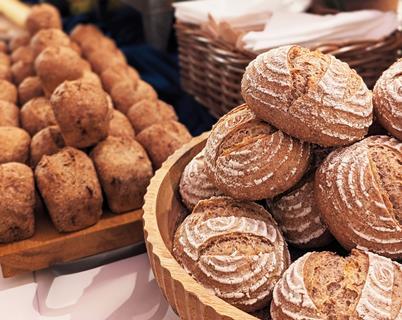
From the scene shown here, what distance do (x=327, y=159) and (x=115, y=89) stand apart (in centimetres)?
99

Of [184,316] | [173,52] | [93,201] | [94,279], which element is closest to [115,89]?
[93,201]

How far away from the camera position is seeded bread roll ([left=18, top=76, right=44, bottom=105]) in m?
1.72

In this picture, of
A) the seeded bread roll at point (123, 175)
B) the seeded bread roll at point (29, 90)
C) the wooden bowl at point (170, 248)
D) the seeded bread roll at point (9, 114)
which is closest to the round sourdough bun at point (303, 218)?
the wooden bowl at point (170, 248)

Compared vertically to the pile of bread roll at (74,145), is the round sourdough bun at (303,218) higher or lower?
higher

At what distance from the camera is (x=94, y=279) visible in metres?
1.21

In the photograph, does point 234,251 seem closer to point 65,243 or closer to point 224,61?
point 65,243

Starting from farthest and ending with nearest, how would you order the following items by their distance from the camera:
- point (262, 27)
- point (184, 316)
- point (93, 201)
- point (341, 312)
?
point (262, 27) < point (93, 201) < point (184, 316) < point (341, 312)

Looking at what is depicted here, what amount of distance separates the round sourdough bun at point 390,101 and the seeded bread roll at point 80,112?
2.20 feet

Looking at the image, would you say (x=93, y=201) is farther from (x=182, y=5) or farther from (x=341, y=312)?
(x=182, y=5)

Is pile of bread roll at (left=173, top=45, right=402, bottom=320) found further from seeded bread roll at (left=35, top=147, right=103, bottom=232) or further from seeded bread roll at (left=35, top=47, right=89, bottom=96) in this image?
seeded bread roll at (left=35, top=47, right=89, bottom=96)

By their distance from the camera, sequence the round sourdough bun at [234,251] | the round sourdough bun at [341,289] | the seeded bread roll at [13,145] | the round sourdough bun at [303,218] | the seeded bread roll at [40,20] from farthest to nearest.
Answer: the seeded bread roll at [40,20], the seeded bread roll at [13,145], the round sourdough bun at [303,218], the round sourdough bun at [234,251], the round sourdough bun at [341,289]

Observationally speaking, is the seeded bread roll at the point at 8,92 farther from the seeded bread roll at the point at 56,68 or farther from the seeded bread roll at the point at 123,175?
the seeded bread roll at the point at 123,175

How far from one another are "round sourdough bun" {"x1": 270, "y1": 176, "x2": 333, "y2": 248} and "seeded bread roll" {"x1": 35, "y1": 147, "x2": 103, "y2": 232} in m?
0.49

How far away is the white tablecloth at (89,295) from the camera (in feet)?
3.63
